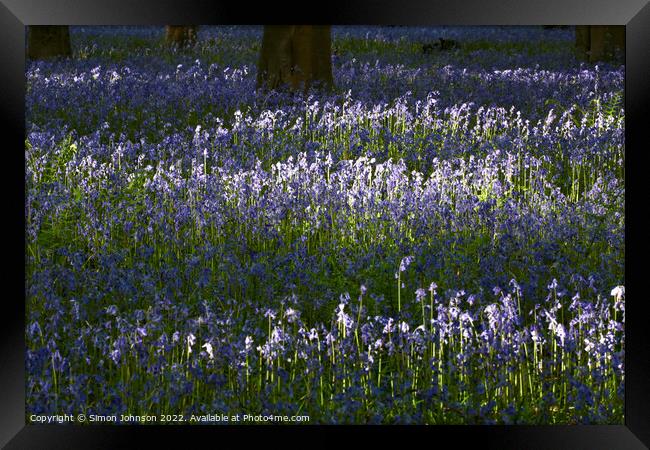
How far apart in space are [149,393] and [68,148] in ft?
12.5

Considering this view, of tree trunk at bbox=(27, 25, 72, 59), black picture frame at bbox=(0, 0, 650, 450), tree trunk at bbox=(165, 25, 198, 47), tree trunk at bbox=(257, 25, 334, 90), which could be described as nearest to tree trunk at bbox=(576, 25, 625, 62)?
tree trunk at bbox=(257, 25, 334, 90)

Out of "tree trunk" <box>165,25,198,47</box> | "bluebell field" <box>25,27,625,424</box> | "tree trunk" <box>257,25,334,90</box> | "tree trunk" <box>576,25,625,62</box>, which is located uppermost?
"tree trunk" <box>165,25,198,47</box>

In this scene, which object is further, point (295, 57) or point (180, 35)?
point (180, 35)

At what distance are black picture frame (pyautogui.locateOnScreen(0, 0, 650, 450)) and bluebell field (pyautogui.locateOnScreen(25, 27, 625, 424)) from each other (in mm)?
107

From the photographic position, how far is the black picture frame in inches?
145

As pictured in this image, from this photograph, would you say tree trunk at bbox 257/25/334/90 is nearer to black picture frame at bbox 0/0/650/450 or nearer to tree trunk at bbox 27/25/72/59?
tree trunk at bbox 27/25/72/59

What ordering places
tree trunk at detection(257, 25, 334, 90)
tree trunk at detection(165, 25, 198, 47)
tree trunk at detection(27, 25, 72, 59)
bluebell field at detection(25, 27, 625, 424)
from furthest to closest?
tree trunk at detection(165, 25, 198, 47) → tree trunk at detection(27, 25, 72, 59) → tree trunk at detection(257, 25, 334, 90) → bluebell field at detection(25, 27, 625, 424)

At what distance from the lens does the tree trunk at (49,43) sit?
12.7 m
